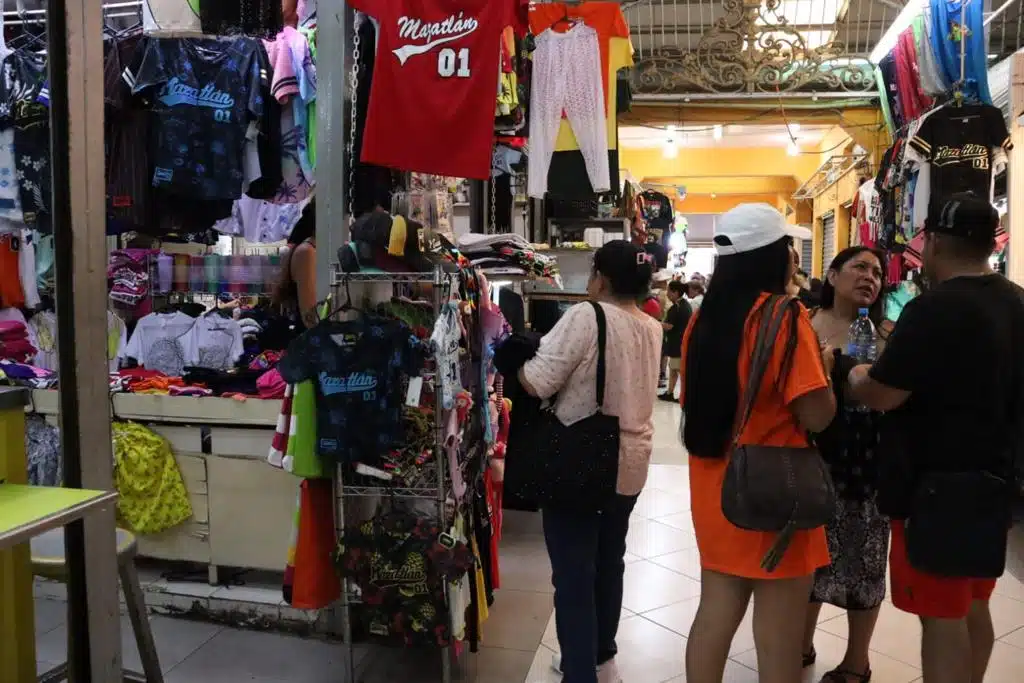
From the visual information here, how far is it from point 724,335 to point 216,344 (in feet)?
9.60

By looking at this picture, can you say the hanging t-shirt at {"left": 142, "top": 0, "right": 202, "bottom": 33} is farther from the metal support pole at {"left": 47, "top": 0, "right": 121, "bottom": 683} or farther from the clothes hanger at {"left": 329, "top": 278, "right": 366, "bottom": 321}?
the metal support pole at {"left": 47, "top": 0, "right": 121, "bottom": 683}

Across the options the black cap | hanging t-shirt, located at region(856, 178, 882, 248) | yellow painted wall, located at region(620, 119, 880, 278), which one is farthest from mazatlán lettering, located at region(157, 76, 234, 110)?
yellow painted wall, located at region(620, 119, 880, 278)

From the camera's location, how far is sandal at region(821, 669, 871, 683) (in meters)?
2.89

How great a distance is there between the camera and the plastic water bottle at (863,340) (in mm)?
2676

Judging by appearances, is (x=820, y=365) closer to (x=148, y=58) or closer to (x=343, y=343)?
(x=343, y=343)

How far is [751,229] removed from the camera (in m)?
2.01

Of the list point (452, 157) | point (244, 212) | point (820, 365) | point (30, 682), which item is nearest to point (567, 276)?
point (244, 212)

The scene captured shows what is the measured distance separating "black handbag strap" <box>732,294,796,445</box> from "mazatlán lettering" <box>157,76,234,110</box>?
2.52 metres

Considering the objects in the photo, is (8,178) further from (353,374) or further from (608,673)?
(608,673)

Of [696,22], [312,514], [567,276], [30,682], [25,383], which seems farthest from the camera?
[696,22]

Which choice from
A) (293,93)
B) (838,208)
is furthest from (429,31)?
(838,208)

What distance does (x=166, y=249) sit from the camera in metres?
5.14

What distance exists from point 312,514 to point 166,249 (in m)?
2.97

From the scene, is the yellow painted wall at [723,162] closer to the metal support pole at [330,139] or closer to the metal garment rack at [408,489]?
the metal support pole at [330,139]
